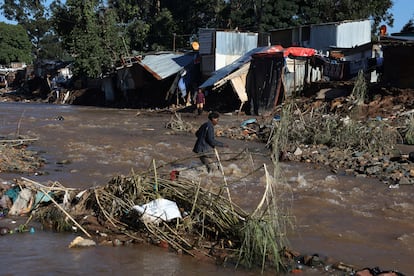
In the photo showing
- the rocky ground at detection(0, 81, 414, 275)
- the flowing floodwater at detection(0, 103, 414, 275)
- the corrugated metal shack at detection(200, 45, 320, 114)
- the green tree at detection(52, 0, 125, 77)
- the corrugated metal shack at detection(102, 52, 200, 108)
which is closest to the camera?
the flowing floodwater at detection(0, 103, 414, 275)

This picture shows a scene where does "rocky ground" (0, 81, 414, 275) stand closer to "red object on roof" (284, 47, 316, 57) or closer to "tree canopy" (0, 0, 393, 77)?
"red object on roof" (284, 47, 316, 57)

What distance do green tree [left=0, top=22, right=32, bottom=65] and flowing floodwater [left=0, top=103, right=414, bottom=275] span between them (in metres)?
41.7

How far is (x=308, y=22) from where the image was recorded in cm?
2981

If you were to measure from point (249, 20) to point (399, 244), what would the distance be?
85.0 ft

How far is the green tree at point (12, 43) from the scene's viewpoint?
5366 cm

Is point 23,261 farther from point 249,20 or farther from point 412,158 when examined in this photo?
point 249,20

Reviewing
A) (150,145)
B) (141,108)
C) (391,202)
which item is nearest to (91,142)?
(150,145)

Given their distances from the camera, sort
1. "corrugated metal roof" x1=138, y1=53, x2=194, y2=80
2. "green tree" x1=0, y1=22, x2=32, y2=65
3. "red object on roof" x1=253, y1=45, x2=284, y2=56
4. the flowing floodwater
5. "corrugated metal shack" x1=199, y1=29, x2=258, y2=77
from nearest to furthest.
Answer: the flowing floodwater
"red object on roof" x1=253, y1=45, x2=284, y2=56
"corrugated metal shack" x1=199, y1=29, x2=258, y2=77
"corrugated metal roof" x1=138, y1=53, x2=194, y2=80
"green tree" x1=0, y1=22, x2=32, y2=65

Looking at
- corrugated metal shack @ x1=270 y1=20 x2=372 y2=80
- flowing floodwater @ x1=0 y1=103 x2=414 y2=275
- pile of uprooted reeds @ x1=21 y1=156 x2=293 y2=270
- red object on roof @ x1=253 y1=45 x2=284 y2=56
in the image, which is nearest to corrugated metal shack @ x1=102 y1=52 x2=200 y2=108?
corrugated metal shack @ x1=270 y1=20 x2=372 y2=80

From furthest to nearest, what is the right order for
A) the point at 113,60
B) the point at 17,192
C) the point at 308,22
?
the point at 113,60 → the point at 308,22 → the point at 17,192

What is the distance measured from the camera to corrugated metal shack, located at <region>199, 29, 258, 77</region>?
23.9 metres

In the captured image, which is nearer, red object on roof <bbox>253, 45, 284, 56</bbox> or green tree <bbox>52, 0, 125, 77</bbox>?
red object on roof <bbox>253, 45, 284, 56</bbox>

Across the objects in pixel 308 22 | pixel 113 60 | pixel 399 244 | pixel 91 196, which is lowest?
pixel 399 244

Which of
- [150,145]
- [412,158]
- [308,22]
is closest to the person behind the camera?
[412,158]
